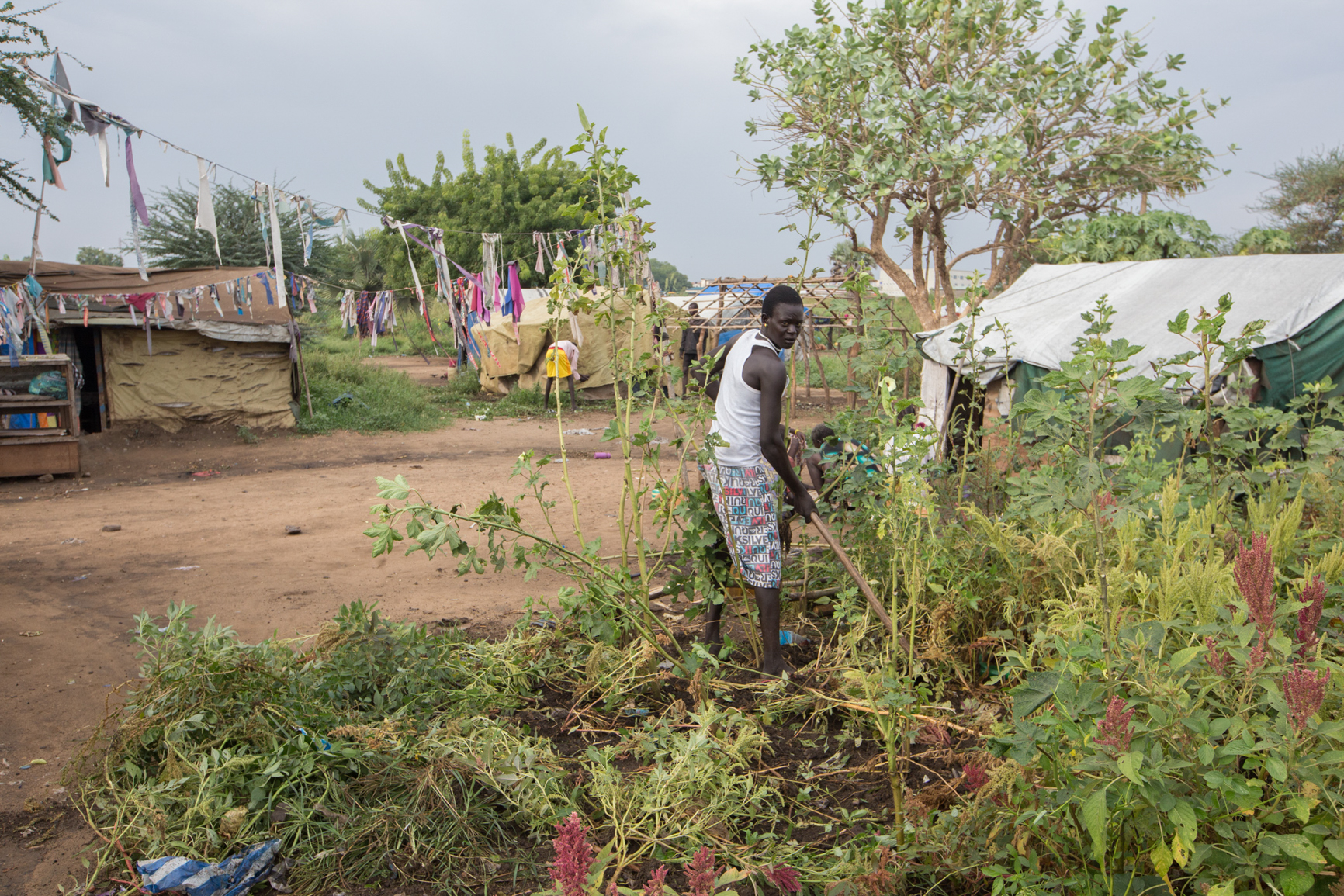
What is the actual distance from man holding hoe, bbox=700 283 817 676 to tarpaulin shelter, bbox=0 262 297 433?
8.60 metres

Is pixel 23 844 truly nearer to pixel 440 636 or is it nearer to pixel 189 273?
pixel 440 636

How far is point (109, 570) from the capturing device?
5473mm

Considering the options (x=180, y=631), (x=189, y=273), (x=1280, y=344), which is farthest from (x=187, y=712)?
(x=189, y=273)

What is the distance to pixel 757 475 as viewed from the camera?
10.8ft

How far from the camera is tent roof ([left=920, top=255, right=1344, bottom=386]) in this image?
218 inches

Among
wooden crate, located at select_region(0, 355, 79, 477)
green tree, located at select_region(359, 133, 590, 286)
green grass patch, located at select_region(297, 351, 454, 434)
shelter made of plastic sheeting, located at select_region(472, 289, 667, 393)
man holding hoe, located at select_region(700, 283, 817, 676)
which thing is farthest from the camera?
green tree, located at select_region(359, 133, 590, 286)

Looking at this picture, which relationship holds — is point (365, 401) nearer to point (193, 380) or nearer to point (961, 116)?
point (193, 380)

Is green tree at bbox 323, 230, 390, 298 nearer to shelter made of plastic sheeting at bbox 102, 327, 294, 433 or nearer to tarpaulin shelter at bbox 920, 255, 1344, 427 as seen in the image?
shelter made of plastic sheeting at bbox 102, 327, 294, 433

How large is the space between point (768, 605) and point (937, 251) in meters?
7.47

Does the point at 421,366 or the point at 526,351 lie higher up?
the point at 526,351

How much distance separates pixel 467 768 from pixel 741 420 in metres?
1.57

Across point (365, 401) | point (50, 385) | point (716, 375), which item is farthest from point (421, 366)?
point (716, 375)

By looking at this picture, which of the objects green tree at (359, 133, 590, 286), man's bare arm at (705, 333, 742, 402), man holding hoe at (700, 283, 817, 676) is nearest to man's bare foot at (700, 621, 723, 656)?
man holding hoe at (700, 283, 817, 676)

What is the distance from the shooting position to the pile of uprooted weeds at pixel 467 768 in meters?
2.31
